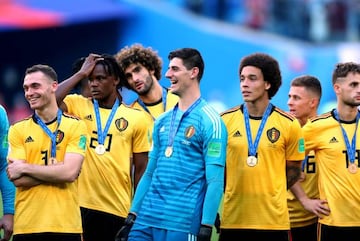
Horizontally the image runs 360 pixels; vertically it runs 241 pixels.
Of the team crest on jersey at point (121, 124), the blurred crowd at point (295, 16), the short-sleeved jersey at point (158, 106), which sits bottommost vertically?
the team crest on jersey at point (121, 124)

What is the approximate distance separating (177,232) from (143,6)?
22200 millimetres

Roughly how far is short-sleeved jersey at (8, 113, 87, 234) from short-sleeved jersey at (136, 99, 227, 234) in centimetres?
64

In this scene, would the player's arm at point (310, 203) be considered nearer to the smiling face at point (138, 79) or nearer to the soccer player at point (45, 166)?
the smiling face at point (138, 79)

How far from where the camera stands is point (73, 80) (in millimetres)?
11367

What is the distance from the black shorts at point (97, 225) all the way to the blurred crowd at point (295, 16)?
759 inches

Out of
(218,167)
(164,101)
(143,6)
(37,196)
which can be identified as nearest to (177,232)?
(218,167)

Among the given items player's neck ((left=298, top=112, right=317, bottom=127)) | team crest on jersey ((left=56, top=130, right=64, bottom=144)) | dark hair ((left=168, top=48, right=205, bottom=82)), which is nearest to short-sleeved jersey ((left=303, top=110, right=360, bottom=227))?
player's neck ((left=298, top=112, right=317, bottom=127))

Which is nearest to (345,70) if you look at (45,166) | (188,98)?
(188,98)

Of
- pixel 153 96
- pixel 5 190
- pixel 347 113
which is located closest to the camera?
pixel 5 190

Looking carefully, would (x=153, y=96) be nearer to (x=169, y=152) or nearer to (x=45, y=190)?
(x=169, y=152)

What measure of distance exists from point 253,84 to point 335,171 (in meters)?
1.19

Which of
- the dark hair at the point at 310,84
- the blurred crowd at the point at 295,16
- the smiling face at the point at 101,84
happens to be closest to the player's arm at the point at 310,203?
the dark hair at the point at 310,84

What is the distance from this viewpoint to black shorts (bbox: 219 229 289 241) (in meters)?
10.5

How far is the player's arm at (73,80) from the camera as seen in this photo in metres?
11.3
